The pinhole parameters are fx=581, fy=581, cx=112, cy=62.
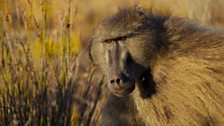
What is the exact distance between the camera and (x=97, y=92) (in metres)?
4.23

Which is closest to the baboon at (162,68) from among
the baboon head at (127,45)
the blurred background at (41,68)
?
the baboon head at (127,45)

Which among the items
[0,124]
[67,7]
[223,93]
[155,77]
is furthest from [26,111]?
[223,93]

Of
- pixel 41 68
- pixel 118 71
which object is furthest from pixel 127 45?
pixel 41 68

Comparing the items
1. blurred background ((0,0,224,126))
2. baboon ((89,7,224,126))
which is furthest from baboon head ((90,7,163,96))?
blurred background ((0,0,224,126))

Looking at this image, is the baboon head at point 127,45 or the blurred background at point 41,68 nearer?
the baboon head at point 127,45

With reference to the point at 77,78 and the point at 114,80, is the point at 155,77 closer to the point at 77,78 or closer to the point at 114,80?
the point at 114,80

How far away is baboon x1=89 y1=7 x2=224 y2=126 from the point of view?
3422 mm

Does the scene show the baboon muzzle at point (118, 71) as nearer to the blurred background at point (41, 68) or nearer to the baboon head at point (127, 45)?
the baboon head at point (127, 45)

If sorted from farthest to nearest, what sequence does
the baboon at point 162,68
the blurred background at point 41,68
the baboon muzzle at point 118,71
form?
the blurred background at point 41,68, the baboon at point 162,68, the baboon muzzle at point 118,71

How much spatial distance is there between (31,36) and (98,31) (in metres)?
0.74

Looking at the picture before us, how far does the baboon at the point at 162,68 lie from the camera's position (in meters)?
3.42

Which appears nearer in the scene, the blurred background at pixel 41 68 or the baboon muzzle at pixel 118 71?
the baboon muzzle at pixel 118 71

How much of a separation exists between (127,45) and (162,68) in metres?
0.25

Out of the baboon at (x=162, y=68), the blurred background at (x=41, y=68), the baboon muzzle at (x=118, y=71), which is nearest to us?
the baboon muzzle at (x=118, y=71)
